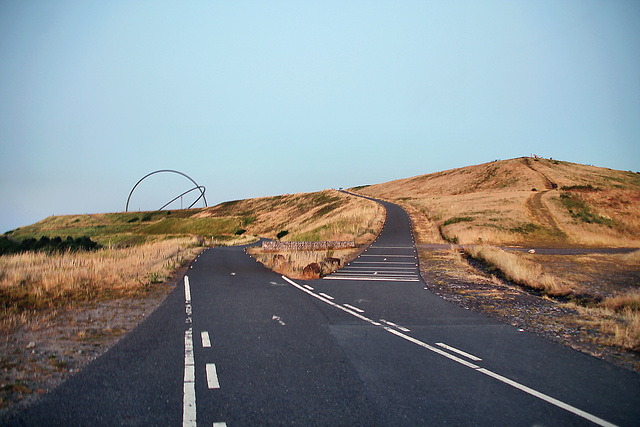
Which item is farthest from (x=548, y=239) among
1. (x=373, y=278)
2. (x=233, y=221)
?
(x=233, y=221)

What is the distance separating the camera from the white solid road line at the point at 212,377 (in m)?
5.32

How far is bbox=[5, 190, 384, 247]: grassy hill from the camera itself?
202 ft

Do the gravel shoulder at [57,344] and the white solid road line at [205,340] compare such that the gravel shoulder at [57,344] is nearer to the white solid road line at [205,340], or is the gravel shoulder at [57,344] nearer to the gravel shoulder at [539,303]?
the white solid road line at [205,340]

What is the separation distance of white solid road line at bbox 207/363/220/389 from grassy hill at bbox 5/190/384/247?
3780 cm

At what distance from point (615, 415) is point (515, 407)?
1.03 meters

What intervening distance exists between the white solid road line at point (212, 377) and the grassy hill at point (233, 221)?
37.8 meters

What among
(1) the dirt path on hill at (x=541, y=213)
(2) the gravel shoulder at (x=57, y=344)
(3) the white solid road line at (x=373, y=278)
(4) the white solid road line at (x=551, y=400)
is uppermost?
(1) the dirt path on hill at (x=541, y=213)

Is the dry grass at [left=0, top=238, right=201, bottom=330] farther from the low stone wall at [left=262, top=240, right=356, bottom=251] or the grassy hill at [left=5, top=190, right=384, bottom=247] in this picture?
the grassy hill at [left=5, top=190, right=384, bottom=247]

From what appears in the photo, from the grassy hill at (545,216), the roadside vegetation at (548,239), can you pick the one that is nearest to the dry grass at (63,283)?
the roadside vegetation at (548,239)

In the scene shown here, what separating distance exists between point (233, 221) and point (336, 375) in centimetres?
9412

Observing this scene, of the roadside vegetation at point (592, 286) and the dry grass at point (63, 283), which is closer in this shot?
the roadside vegetation at point (592, 286)

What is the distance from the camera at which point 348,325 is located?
8.75 m

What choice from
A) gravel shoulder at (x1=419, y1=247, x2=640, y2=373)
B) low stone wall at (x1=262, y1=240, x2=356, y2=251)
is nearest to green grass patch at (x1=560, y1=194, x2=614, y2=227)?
gravel shoulder at (x1=419, y1=247, x2=640, y2=373)

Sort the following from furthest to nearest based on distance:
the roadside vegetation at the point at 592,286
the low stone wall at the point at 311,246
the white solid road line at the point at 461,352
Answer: the low stone wall at the point at 311,246, the roadside vegetation at the point at 592,286, the white solid road line at the point at 461,352
